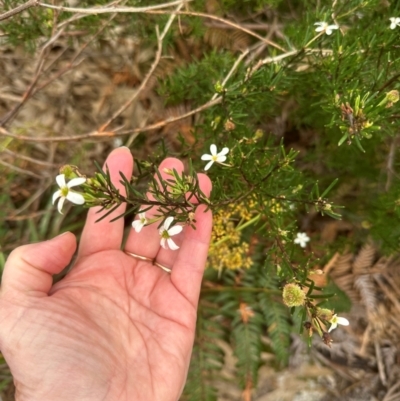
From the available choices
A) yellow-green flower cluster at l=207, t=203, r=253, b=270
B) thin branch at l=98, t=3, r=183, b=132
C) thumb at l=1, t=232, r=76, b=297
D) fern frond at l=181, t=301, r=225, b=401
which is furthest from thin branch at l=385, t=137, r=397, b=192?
thumb at l=1, t=232, r=76, b=297

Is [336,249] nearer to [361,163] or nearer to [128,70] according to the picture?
[361,163]

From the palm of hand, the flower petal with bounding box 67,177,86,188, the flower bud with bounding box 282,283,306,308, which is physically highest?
the flower petal with bounding box 67,177,86,188

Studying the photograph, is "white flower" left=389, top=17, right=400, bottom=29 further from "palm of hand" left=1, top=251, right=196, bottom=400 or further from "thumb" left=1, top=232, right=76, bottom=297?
"thumb" left=1, top=232, right=76, bottom=297

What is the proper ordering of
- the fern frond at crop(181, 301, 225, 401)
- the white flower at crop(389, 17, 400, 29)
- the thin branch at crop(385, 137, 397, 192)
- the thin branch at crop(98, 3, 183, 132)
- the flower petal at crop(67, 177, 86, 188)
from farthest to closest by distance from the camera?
the fern frond at crop(181, 301, 225, 401) → the thin branch at crop(385, 137, 397, 192) → the thin branch at crop(98, 3, 183, 132) → the white flower at crop(389, 17, 400, 29) → the flower petal at crop(67, 177, 86, 188)

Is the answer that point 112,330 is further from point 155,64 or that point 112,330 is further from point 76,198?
point 155,64

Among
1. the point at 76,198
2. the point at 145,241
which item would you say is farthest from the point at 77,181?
the point at 145,241

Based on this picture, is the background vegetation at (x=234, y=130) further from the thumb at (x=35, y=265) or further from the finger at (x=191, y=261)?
the thumb at (x=35, y=265)
